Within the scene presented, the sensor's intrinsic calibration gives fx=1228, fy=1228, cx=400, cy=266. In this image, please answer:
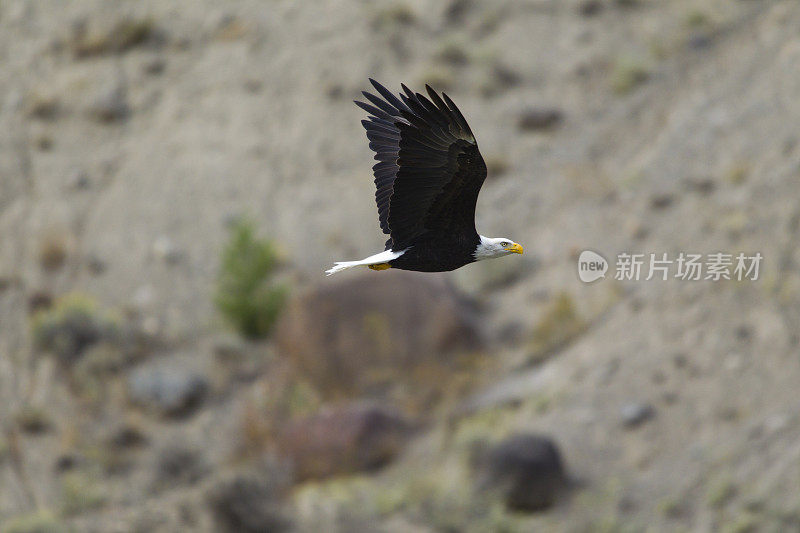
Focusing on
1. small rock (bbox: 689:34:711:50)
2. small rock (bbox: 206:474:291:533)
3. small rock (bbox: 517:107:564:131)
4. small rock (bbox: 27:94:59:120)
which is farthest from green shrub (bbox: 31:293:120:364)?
small rock (bbox: 689:34:711:50)

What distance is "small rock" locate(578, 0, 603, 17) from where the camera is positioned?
101 ft

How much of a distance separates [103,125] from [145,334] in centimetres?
661

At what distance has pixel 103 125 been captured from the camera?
3200cm

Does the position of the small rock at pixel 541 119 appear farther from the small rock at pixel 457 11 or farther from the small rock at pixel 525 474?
the small rock at pixel 525 474

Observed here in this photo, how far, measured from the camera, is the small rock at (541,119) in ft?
96.4

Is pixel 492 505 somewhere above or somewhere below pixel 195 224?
below

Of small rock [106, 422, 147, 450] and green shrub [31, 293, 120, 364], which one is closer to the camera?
small rock [106, 422, 147, 450]

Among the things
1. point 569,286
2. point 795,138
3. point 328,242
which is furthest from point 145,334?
point 795,138

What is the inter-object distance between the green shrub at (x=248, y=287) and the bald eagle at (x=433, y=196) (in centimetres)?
1605

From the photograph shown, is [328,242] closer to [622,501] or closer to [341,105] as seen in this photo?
[341,105]

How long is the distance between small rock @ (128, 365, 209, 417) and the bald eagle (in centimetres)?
1666

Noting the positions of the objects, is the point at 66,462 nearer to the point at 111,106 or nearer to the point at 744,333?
the point at 111,106

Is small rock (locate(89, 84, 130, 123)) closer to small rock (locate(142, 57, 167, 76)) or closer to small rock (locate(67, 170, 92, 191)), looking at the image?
small rock (locate(142, 57, 167, 76))

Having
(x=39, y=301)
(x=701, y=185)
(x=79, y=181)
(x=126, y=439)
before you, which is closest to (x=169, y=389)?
(x=126, y=439)
